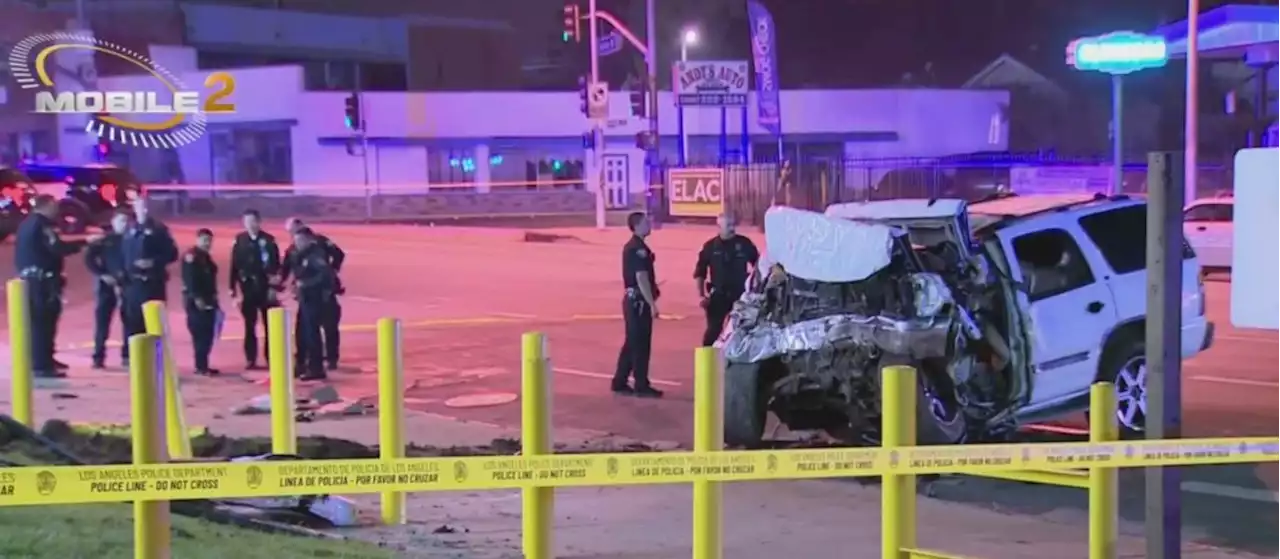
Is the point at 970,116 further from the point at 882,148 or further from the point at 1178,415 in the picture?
the point at 1178,415

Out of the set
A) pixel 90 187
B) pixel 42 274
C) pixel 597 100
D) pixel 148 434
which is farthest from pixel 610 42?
pixel 148 434

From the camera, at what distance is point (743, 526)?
8234 millimetres

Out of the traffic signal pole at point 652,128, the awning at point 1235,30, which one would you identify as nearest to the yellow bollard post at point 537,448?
the traffic signal pole at point 652,128

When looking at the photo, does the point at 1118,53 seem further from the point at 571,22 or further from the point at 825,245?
the point at 571,22

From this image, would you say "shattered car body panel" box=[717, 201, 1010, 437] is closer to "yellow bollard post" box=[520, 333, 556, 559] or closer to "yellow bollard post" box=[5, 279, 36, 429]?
"yellow bollard post" box=[520, 333, 556, 559]

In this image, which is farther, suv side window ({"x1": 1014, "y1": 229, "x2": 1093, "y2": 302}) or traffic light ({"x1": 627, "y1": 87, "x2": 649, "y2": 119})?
traffic light ({"x1": 627, "y1": 87, "x2": 649, "y2": 119})

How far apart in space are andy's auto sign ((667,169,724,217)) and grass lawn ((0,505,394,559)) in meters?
29.3

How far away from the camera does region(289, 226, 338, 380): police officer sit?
1491 centimetres

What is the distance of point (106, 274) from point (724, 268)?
22.2 feet

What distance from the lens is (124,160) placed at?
4912cm

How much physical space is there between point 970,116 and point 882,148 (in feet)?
15.9

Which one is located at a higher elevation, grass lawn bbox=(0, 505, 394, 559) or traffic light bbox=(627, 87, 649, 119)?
traffic light bbox=(627, 87, 649, 119)

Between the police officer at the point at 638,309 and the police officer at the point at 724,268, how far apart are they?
55 cm

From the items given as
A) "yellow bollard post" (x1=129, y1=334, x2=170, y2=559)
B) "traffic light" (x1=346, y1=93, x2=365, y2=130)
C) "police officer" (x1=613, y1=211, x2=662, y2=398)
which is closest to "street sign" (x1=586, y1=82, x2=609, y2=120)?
"traffic light" (x1=346, y1=93, x2=365, y2=130)
